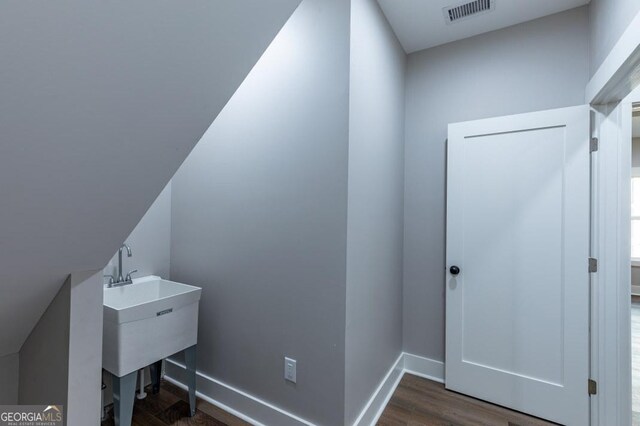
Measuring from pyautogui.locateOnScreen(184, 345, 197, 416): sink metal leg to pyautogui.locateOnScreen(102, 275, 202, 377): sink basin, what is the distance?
0.06 m

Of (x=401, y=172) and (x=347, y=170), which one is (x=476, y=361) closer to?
(x=401, y=172)

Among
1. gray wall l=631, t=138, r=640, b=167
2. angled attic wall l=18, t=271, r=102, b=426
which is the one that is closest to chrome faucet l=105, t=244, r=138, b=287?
angled attic wall l=18, t=271, r=102, b=426

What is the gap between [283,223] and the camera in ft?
5.79

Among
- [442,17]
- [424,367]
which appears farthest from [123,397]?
[442,17]

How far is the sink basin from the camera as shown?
5.05 feet

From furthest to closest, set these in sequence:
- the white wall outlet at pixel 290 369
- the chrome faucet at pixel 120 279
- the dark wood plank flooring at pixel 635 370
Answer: the dark wood plank flooring at pixel 635 370 < the chrome faucet at pixel 120 279 < the white wall outlet at pixel 290 369

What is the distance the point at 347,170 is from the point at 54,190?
116 cm

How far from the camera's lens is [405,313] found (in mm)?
2555

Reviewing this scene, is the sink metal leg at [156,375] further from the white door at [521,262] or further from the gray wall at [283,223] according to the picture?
the white door at [521,262]

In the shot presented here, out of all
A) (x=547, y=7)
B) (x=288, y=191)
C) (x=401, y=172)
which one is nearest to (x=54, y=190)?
(x=288, y=191)

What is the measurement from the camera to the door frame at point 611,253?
1.71 metres

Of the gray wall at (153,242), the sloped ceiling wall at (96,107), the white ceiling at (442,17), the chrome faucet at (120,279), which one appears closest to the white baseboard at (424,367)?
the gray wall at (153,242)

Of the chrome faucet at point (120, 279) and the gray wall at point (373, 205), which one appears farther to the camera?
the chrome faucet at point (120, 279)

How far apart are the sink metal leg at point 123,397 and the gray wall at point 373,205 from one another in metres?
1.15
